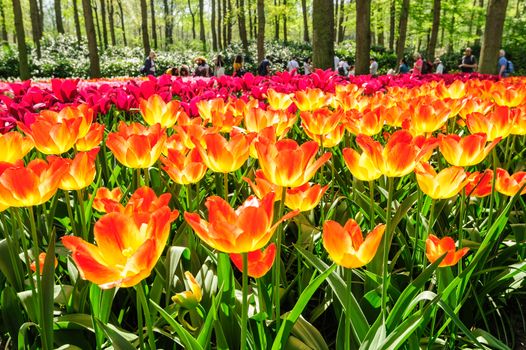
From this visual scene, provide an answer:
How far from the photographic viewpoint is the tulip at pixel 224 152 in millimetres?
1356

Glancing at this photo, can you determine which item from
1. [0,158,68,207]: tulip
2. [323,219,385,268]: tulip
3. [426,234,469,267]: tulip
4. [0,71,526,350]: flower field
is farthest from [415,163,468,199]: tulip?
[0,158,68,207]: tulip

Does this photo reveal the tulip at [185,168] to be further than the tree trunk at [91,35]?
No

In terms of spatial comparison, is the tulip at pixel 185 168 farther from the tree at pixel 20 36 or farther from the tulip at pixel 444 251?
the tree at pixel 20 36

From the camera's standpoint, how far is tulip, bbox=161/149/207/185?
1.46 meters

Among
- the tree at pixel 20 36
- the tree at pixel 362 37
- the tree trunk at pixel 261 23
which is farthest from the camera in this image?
the tree trunk at pixel 261 23

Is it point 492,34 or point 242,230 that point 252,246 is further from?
point 492,34

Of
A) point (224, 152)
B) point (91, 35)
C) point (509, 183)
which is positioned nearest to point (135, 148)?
point (224, 152)

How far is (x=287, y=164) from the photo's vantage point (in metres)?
1.17

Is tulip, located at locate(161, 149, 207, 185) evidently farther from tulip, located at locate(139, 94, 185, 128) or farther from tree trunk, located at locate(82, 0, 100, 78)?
tree trunk, located at locate(82, 0, 100, 78)

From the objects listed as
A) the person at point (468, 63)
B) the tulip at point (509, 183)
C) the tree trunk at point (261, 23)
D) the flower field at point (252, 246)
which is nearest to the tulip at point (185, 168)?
the flower field at point (252, 246)

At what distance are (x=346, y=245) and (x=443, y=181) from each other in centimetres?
44

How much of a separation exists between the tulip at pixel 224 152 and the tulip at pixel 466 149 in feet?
1.98

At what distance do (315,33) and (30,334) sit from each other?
799cm

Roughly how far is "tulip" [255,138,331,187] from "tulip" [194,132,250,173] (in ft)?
0.49
